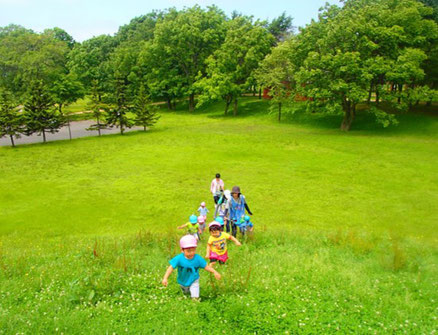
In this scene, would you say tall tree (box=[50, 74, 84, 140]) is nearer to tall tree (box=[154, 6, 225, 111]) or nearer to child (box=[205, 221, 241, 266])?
tall tree (box=[154, 6, 225, 111])

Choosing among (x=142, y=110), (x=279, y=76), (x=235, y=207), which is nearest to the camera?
(x=235, y=207)

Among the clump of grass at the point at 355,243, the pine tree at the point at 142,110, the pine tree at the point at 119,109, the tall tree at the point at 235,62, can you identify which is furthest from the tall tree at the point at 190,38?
the clump of grass at the point at 355,243

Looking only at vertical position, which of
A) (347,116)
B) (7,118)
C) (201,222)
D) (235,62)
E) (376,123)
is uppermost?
(235,62)

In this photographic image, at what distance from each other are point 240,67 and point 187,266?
4474cm

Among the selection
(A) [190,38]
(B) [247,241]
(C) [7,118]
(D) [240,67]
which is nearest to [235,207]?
(B) [247,241]

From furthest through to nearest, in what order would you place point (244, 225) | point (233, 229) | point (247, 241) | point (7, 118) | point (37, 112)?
point (37, 112), point (7, 118), point (233, 229), point (244, 225), point (247, 241)

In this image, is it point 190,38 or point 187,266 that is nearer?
point 187,266

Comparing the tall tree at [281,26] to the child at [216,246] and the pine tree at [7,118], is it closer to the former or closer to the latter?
the pine tree at [7,118]

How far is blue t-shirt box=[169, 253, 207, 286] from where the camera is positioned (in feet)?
20.7

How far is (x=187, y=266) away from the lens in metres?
6.31

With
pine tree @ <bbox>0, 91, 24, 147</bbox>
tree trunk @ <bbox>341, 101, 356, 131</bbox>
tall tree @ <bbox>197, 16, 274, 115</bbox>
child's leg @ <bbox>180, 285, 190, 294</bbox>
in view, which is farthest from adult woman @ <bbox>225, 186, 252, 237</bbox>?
tall tree @ <bbox>197, 16, 274, 115</bbox>

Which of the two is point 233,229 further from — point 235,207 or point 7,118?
point 7,118

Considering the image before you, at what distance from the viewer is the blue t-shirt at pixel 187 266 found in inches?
248

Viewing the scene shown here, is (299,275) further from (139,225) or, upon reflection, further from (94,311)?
(139,225)
